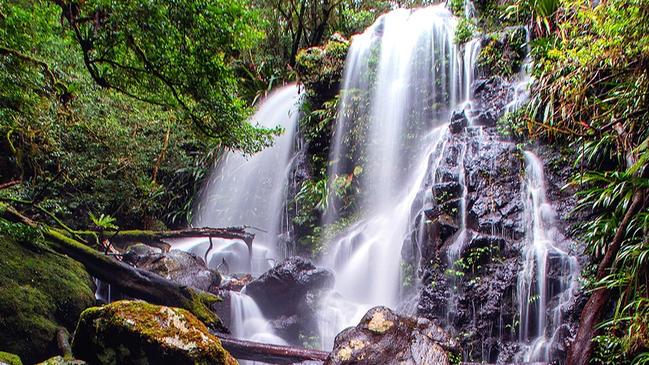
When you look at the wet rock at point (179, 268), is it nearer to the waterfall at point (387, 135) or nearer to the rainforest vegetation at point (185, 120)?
the rainforest vegetation at point (185, 120)

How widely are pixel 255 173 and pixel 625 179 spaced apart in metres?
10.4

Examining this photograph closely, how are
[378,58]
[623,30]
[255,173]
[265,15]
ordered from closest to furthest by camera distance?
[623,30], [378,58], [255,173], [265,15]

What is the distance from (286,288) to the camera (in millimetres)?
7516

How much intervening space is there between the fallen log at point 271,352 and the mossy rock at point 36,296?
1.92m

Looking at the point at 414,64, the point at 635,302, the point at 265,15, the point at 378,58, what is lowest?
the point at 635,302

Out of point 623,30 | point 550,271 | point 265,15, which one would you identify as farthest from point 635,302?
point 265,15

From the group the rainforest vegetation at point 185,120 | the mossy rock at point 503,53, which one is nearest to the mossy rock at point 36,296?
the rainforest vegetation at point 185,120

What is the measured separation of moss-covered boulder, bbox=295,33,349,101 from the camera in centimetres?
1227

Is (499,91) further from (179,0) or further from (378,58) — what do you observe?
(179,0)

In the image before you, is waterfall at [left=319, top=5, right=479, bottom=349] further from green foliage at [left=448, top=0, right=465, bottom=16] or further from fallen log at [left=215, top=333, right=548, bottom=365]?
fallen log at [left=215, top=333, right=548, bottom=365]

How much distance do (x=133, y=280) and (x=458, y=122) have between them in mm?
6591

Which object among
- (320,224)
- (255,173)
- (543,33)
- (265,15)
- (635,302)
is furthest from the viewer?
(265,15)

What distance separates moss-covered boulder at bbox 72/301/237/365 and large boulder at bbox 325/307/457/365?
125 cm

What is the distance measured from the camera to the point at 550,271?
567 centimetres
